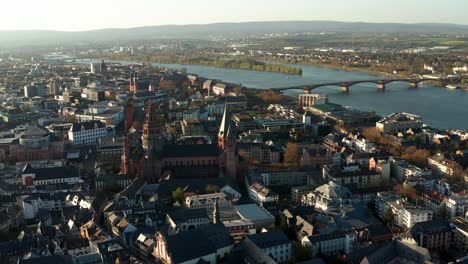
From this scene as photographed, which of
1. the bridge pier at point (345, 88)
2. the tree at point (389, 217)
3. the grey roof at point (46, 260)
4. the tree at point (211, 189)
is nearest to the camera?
the grey roof at point (46, 260)

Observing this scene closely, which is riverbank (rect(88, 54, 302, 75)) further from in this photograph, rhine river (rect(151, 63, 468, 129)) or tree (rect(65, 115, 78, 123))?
tree (rect(65, 115, 78, 123))

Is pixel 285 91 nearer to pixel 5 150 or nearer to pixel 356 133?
pixel 356 133

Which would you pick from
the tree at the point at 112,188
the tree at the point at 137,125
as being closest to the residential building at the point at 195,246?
the tree at the point at 112,188

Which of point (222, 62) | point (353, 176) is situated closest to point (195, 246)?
point (353, 176)

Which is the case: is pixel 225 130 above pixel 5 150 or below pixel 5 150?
above

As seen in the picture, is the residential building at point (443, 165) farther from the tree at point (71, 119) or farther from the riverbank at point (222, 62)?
the riverbank at point (222, 62)

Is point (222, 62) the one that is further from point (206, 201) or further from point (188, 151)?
point (206, 201)

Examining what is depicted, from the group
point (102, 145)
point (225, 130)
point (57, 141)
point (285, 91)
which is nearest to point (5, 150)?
point (57, 141)
